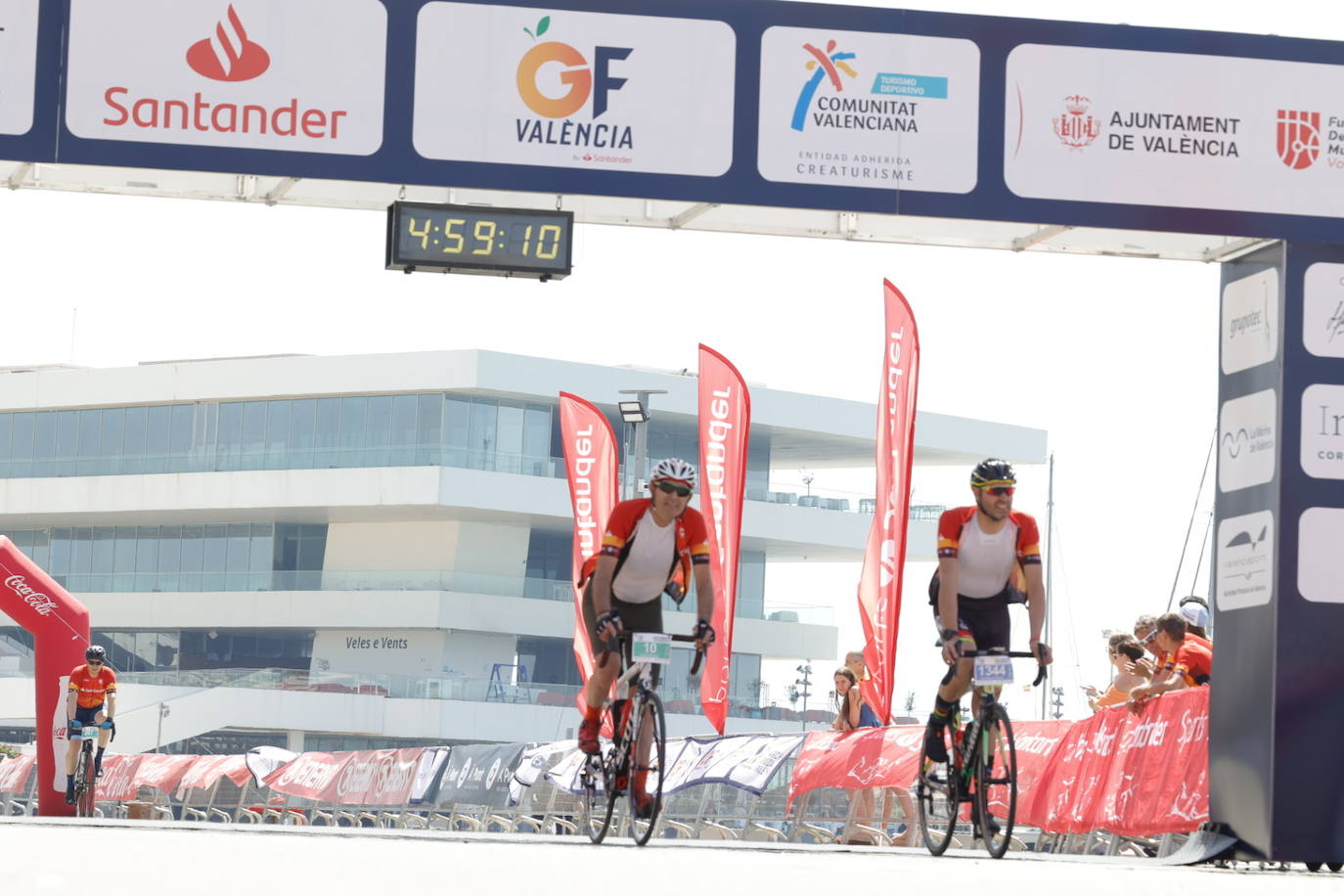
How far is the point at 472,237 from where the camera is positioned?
1241 centimetres

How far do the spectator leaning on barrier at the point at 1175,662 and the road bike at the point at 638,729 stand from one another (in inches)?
143

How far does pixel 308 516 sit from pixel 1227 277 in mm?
62217

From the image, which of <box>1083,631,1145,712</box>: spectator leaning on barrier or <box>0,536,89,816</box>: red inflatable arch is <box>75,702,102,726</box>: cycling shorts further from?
<box>1083,631,1145,712</box>: spectator leaning on barrier

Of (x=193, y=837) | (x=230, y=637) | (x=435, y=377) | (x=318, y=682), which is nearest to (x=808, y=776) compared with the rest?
(x=193, y=837)

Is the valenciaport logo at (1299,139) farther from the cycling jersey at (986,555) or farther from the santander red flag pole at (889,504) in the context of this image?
the santander red flag pole at (889,504)

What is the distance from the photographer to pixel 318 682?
2557 inches

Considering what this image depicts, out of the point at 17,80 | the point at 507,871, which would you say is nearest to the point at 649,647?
the point at 507,871

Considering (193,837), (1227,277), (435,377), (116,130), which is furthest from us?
(435,377)

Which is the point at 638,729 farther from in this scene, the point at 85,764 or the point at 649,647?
the point at 85,764

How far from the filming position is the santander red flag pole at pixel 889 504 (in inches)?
757

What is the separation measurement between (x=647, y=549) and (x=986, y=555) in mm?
1711

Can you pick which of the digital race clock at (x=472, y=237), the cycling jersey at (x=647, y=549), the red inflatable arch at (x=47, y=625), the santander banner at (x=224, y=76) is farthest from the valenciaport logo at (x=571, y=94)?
the red inflatable arch at (x=47, y=625)

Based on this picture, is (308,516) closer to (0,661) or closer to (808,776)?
(0,661)

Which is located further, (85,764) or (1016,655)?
(85,764)
